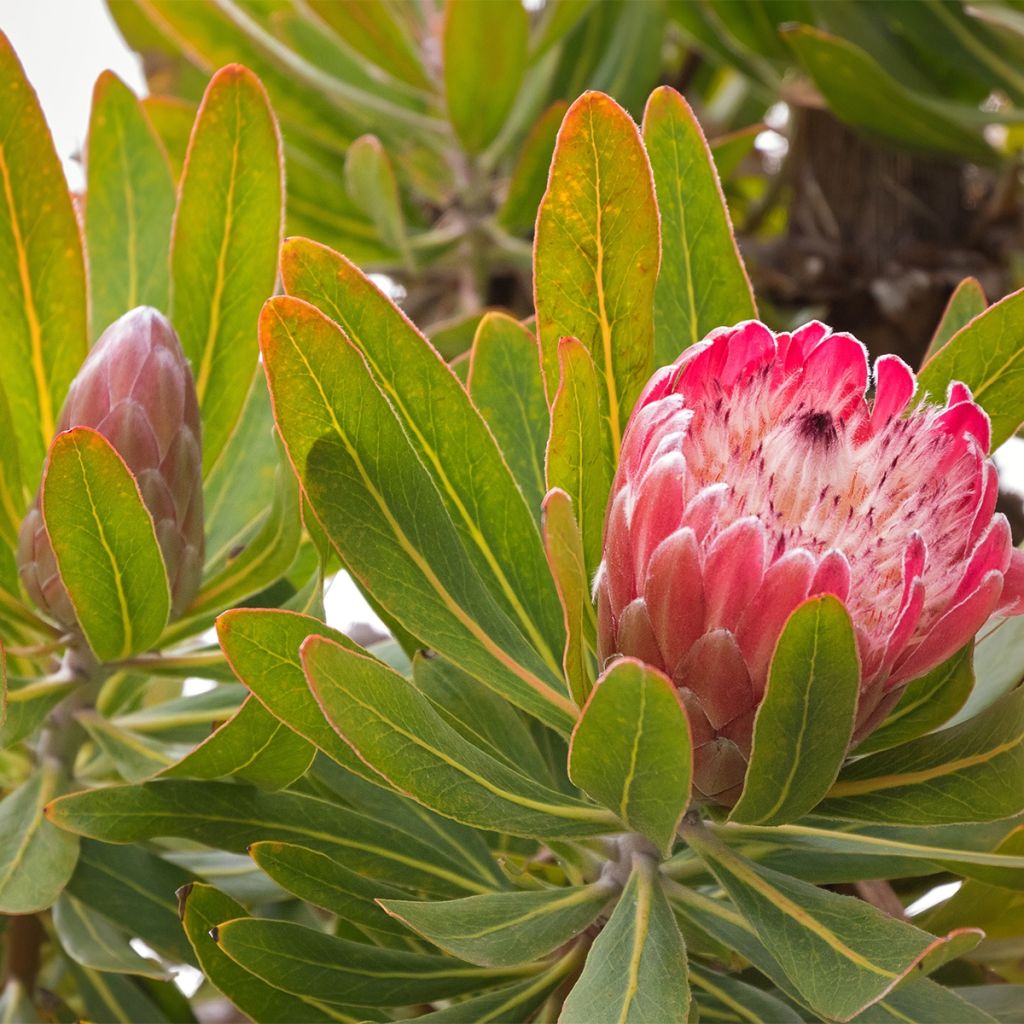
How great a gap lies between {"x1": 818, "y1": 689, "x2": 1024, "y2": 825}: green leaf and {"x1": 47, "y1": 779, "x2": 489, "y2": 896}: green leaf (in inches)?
10.3

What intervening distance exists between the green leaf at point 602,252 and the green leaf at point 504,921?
23cm

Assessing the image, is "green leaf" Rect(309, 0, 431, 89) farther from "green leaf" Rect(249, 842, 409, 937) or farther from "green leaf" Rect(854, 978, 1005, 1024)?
"green leaf" Rect(854, 978, 1005, 1024)

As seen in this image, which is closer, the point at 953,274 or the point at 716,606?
the point at 716,606

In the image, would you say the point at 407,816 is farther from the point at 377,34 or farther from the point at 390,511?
the point at 377,34

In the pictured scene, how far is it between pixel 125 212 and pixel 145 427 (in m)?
0.30

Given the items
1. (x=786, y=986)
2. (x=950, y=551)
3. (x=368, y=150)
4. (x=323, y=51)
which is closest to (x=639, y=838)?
(x=786, y=986)

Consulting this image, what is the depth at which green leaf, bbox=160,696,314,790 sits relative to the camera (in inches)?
29.7

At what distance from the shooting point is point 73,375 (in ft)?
3.24

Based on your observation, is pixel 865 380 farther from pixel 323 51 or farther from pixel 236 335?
pixel 323 51

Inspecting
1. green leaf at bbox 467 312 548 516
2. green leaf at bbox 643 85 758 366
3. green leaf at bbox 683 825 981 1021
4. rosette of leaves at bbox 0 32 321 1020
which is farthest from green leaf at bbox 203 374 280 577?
green leaf at bbox 683 825 981 1021

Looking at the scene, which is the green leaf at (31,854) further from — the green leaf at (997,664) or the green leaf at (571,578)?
the green leaf at (997,664)

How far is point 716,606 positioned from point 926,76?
119 cm

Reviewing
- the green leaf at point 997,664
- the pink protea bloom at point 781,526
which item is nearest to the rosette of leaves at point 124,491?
the pink protea bloom at point 781,526

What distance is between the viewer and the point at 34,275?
0.94 m
